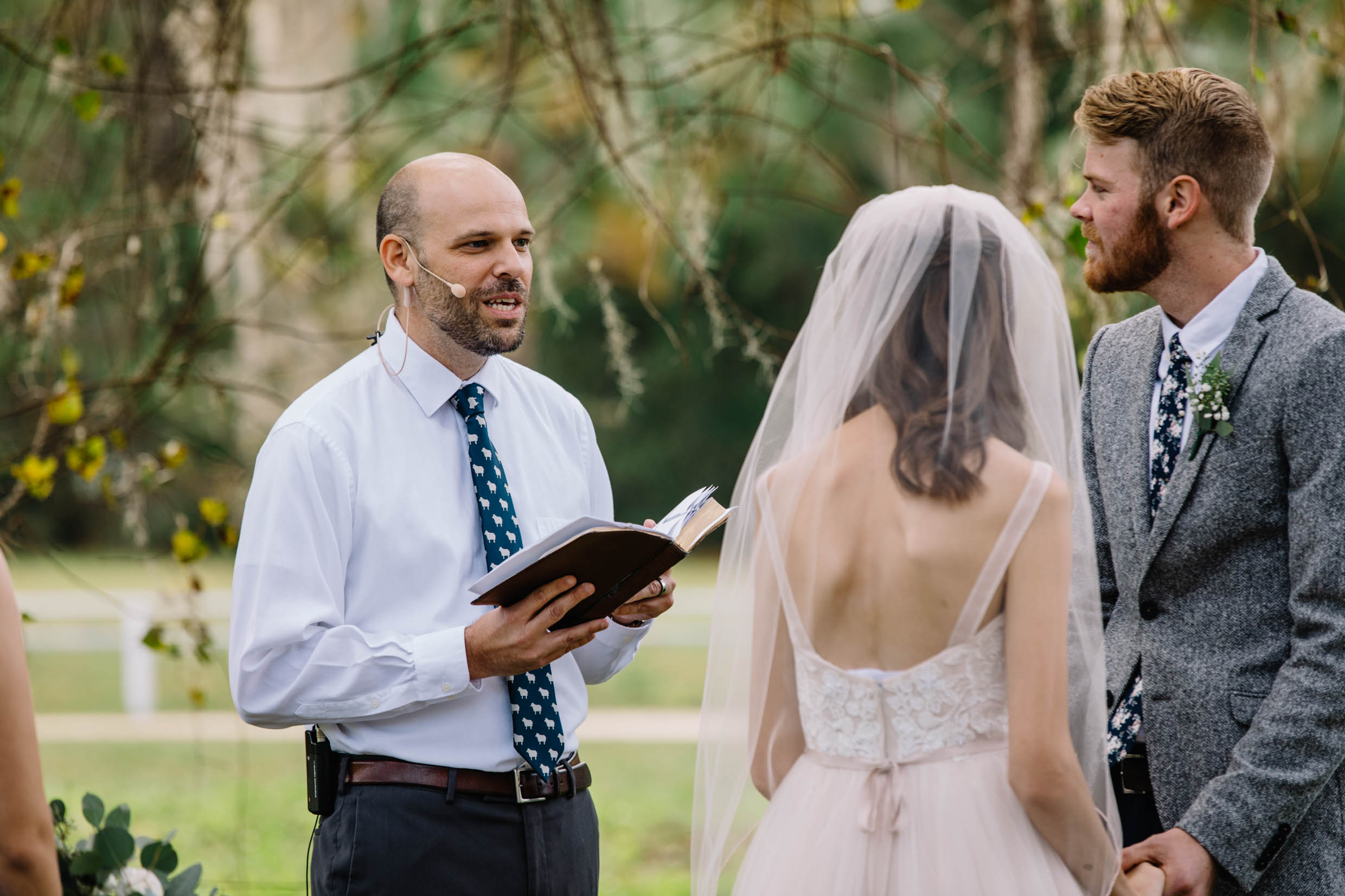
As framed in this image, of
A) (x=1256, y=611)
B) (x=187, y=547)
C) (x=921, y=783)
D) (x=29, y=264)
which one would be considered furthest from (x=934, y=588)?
(x=29, y=264)

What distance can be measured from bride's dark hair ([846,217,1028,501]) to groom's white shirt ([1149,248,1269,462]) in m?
→ 0.57

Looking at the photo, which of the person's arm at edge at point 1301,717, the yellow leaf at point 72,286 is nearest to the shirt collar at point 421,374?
the person's arm at edge at point 1301,717

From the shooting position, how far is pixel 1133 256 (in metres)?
2.60

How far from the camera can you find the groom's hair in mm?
2529

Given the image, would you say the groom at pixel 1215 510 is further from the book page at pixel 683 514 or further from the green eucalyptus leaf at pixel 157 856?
the green eucalyptus leaf at pixel 157 856

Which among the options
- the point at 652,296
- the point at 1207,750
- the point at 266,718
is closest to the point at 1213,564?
the point at 1207,750

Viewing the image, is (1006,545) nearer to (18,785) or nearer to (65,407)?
(18,785)

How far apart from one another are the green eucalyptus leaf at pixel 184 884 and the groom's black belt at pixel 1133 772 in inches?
87.9

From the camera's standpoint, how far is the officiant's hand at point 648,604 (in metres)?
2.80

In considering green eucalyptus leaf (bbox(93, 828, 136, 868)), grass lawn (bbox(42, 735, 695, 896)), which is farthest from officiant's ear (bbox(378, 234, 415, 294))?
grass lawn (bbox(42, 735, 695, 896))

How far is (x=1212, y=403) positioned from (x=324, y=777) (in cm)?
192

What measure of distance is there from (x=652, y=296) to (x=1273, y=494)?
67.1ft

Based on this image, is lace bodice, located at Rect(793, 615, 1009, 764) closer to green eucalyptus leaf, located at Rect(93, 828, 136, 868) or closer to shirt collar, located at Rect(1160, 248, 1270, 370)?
shirt collar, located at Rect(1160, 248, 1270, 370)

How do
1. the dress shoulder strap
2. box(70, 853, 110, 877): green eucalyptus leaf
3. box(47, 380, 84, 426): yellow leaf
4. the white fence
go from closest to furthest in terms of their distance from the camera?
the dress shoulder strap → box(70, 853, 110, 877): green eucalyptus leaf → box(47, 380, 84, 426): yellow leaf → the white fence
